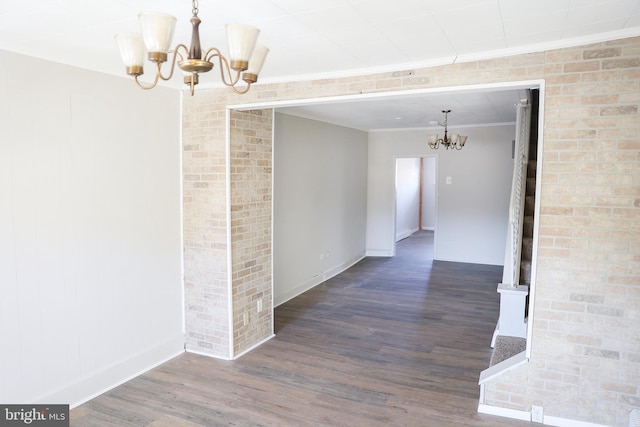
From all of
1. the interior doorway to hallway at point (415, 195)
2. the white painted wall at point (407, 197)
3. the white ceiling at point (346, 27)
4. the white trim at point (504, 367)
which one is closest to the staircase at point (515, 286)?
the white trim at point (504, 367)

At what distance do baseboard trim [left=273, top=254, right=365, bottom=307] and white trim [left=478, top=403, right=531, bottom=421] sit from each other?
297 cm

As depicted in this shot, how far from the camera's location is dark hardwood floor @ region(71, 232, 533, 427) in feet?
10.0

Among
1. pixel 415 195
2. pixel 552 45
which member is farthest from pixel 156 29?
pixel 415 195

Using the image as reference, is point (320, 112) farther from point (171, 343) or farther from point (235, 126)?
point (171, 343)

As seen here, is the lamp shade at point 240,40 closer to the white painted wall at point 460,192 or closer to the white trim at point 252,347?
the white trim at point 252,347

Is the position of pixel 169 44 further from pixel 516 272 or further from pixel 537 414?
pixel 516 272

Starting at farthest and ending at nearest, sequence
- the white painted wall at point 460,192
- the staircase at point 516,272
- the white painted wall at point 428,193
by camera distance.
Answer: the white painted wall at point 428,193
the white painted wall at point 460,192
the staircase at point 516,272

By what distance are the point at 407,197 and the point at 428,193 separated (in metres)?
1.36

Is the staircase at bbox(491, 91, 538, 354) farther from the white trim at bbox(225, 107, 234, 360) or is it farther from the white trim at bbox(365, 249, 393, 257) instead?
the white trim at bbox(365, 249, 393, 257)

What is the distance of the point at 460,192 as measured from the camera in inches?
318

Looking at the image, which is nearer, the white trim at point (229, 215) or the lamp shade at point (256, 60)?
the lamp shade at point (256, 60)

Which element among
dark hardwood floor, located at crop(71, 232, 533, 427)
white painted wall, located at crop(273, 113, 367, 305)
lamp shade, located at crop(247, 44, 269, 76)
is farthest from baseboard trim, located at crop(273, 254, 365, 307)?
lamp shade, located at crop(247, 44, 269, 76)

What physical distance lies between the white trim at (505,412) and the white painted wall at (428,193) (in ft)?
31.5

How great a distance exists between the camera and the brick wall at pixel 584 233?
100 inches
